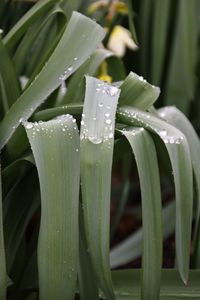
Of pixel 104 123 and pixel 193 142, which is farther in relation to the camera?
pixel 193 142

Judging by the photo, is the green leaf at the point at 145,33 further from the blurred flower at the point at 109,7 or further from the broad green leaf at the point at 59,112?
the broad green leaf at the point at 59,112

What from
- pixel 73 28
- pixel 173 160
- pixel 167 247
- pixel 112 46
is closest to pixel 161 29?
pixel 112 46

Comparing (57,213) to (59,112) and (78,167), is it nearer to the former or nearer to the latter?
(78,167)

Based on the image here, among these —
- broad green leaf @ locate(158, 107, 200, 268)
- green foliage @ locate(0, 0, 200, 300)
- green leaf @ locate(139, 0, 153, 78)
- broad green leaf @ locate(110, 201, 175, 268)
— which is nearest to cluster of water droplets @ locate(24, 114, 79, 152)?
green foliage @ locate(0, 0, 200, 300)

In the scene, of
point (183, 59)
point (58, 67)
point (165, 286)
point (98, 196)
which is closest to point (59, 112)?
point (58, 67)

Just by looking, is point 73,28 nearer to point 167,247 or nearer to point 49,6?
point 49,6
